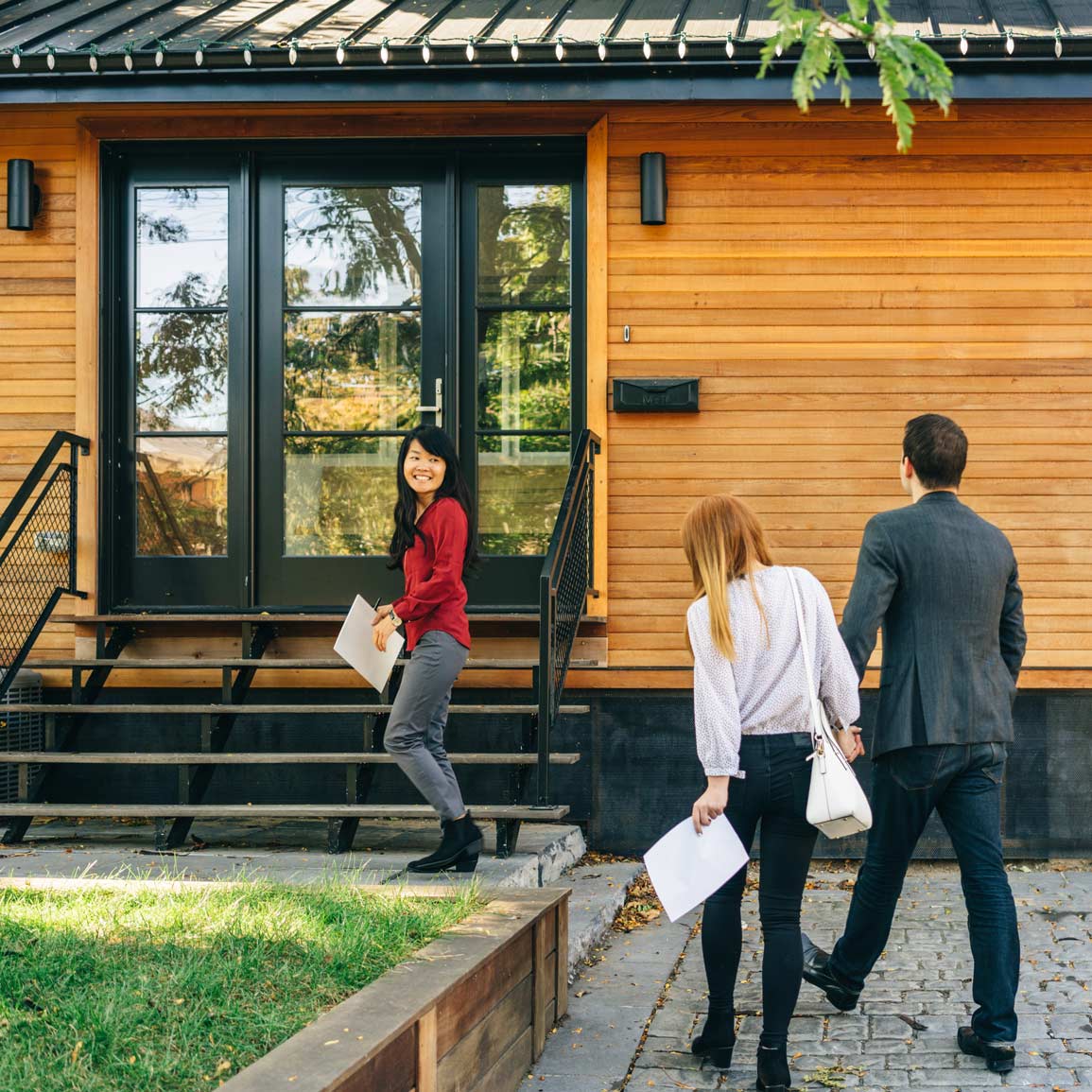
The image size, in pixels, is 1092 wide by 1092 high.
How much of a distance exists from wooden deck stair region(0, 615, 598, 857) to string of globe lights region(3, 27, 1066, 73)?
9.20 ft

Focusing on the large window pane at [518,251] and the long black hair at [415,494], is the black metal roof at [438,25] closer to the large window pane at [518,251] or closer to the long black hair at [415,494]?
the large window pane at [518,251]

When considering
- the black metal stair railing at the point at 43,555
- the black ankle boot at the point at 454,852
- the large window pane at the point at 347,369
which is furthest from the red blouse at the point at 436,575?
the black metal stair railing at the point at 43,555

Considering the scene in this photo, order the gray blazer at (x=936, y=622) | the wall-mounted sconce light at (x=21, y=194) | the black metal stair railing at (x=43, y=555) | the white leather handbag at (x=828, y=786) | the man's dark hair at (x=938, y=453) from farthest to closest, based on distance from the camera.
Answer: the wall-mounted sconce light at (x=21, y=194) < the black metal stair railing at (x=43, y=555) < the man's dark hair at (x=938, y=453) < the gray blazer at (x=936, y=622) < the white leather handbag at (x=828, y=786)

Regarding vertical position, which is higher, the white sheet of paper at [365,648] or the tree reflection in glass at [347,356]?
the tree reflection in glass at [347,356]

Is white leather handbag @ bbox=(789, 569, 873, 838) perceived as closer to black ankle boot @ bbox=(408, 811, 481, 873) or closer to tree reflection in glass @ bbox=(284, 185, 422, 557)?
black ankle boot @ bbox=(408, 811, 481, 873)

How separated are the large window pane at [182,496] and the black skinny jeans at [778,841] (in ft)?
14.5

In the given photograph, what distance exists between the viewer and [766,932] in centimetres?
396

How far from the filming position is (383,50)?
6617 millimetres

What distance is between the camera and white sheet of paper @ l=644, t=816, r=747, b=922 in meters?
3.87

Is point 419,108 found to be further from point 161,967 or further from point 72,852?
point 161,967

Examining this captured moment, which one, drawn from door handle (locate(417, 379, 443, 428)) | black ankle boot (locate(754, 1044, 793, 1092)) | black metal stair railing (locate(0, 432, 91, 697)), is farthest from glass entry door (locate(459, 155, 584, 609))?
black ankle boot (locate(754, 1044, 793, 1092))

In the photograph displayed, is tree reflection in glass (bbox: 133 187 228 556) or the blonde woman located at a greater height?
tree reflection in glass (bbox: 133 187 228 556)

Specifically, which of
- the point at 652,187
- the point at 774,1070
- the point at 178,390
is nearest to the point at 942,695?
the point at 774,1070

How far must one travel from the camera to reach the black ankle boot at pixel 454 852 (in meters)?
5.30
